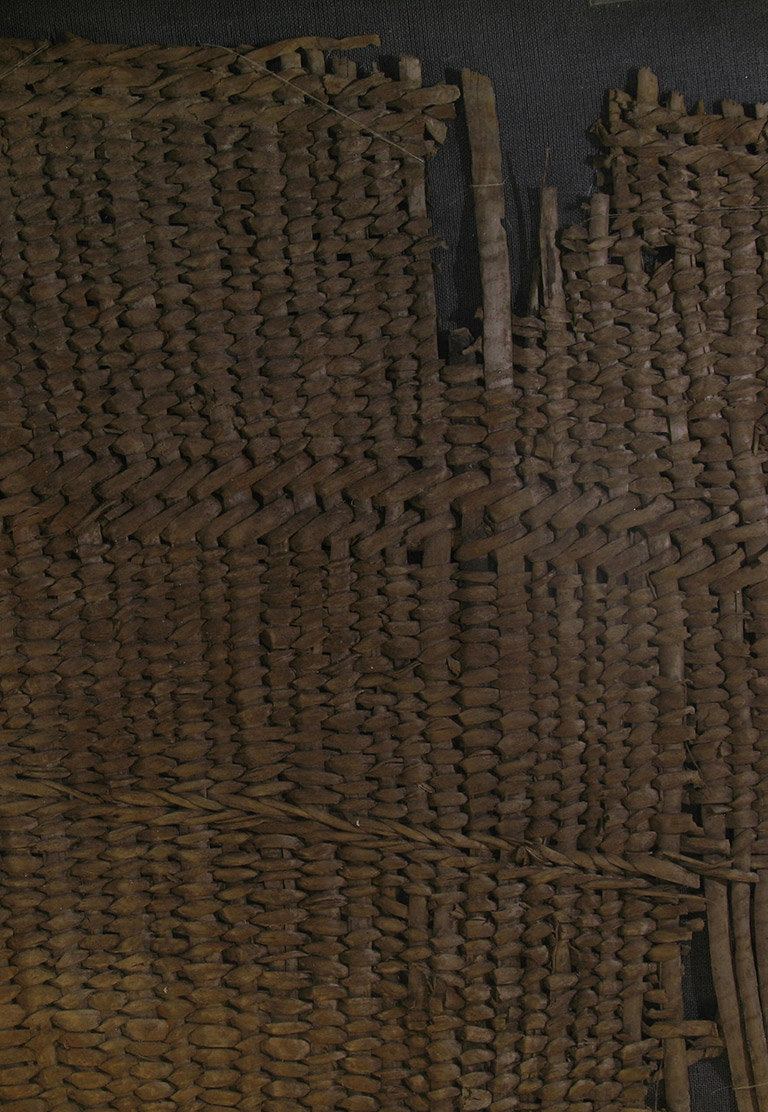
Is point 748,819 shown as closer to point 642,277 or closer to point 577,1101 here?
point 577,1101

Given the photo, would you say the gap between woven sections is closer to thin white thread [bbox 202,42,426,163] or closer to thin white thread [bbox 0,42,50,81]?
thin white thread [bbox 202,42,426,163]

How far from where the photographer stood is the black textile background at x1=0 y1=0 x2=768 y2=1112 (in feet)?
3.21

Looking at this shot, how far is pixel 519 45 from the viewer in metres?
0.98

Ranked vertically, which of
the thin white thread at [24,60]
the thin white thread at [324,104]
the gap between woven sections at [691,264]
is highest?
the thin white thread at [24,60]

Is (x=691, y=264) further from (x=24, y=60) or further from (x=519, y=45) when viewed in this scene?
(x=24, y=60)

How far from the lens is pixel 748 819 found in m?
0.96

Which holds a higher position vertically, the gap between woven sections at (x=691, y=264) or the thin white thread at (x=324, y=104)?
the thin white thread at (x=324, y=104)

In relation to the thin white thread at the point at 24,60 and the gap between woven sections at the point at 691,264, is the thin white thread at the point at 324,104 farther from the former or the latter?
the thin white thread at the point at 24,60

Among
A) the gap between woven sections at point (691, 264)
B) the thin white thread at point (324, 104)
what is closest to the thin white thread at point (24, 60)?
the thin white thread at point (324, 104)

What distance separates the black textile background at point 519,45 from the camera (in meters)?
0.98

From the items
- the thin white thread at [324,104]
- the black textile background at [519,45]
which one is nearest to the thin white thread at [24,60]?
the black textile background at [519,45]

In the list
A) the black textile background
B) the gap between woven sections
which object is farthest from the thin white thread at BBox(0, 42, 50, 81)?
the gap between woven sections

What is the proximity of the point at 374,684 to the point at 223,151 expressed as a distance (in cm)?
54

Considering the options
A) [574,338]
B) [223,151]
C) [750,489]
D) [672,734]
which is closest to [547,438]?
[574,338]
